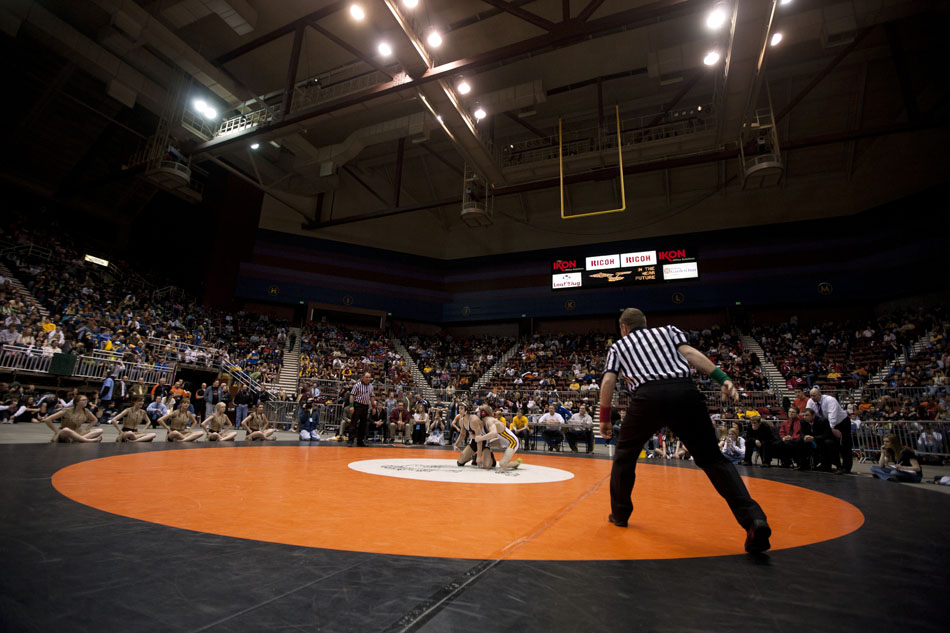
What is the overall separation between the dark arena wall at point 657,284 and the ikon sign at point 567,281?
108 inches

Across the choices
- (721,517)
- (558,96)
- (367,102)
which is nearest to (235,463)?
(721,517)

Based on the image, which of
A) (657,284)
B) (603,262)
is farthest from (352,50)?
(657,284)

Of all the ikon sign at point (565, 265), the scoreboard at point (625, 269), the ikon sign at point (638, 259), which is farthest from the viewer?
the ikon sign at point (565, 265)

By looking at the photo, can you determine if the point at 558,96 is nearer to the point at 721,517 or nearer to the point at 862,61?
the point at 862,61

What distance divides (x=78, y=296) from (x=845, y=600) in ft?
70.8

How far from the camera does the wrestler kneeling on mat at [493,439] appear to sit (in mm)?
6414

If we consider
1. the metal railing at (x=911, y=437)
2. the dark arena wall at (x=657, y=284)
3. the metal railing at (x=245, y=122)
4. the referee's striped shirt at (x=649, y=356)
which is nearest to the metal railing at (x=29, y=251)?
the dark arena wall at (x=657, y=284)

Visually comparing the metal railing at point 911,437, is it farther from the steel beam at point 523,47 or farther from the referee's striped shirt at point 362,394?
the referee's striped shirt at point 362,394

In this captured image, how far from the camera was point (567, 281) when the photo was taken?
75.6 ft

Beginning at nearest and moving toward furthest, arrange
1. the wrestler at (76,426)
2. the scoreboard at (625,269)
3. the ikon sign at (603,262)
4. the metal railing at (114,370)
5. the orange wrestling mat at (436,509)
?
the orange wrestling mat at (436,509), the wrestler at (76,426), the metal railing at (114,370), the scoreboard at (625,269), the ikon sign at (603,262)

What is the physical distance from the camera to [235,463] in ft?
18.6

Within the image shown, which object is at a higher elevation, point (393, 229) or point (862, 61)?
point (862, 61)

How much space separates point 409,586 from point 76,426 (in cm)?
791

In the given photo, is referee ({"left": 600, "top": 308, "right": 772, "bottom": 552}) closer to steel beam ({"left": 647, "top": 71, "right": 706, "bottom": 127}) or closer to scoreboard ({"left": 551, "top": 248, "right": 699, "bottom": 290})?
steel beam ({"left": 647, "top": 71, "right": 706, "bottom": 127})
